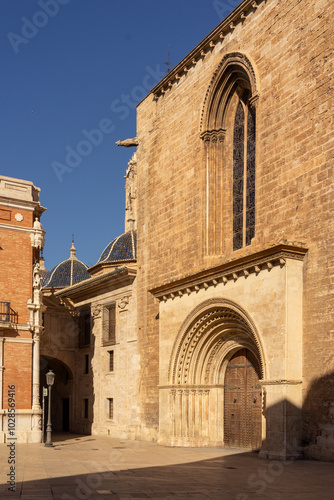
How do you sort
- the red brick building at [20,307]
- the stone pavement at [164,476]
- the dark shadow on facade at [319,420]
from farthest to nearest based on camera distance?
the red brick building at [20,307]
the dark shadow on facade at [319,420]
the stone pavement at [164,476]

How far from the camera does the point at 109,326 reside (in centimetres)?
2920

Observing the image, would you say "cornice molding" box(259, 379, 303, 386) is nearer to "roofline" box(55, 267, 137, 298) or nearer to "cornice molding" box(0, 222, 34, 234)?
"roofline" box(55, 267, 137, 298)

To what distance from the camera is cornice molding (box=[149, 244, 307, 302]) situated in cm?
1623

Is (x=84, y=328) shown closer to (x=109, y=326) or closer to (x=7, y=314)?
(x=109, y=326)

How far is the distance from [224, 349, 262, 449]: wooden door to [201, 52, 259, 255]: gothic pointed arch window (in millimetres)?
3633

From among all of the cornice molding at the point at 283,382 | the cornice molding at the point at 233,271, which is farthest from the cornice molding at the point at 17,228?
the cornice molding at the point at 283,382

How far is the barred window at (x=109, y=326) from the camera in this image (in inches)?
1127

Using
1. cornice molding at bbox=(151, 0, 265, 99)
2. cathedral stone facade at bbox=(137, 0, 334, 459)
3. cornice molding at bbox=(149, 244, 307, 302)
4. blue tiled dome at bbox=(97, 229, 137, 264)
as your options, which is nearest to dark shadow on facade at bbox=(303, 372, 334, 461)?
cathedral stone facade at bbox=(137, 0, 334, 459)

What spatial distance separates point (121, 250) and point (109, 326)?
8533 mm

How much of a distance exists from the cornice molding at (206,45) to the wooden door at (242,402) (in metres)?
10.3

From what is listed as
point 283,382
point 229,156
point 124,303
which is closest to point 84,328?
point 124,303

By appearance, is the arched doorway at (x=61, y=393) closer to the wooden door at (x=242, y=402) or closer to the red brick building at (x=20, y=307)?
the red brick building at (x=20, y=307)

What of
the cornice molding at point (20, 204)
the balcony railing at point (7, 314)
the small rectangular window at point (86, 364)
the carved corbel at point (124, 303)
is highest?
the cornice molding at point (20, 204)

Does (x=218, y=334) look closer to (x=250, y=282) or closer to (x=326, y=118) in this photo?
(x=250, y=282)
